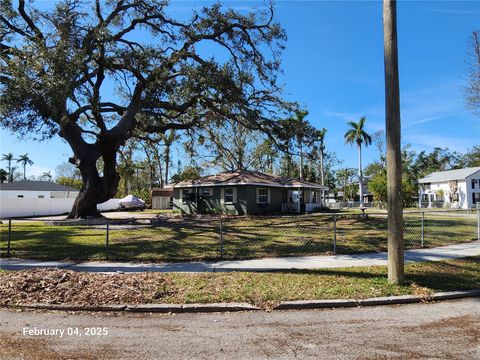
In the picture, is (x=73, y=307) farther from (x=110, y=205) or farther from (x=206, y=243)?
(x=110, y=205)

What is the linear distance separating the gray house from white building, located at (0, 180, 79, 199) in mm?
29959

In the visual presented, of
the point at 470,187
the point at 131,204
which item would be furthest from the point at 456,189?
the point at 131,204

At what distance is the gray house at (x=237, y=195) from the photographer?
29984mm

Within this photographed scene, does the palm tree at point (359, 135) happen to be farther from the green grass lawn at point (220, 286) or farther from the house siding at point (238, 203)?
the green grass lawn at point (220, 286)

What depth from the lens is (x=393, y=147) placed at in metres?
7.32

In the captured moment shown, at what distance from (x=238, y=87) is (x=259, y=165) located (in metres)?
30.6

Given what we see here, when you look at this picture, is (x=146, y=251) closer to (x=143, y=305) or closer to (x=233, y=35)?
(x=143, y=305)

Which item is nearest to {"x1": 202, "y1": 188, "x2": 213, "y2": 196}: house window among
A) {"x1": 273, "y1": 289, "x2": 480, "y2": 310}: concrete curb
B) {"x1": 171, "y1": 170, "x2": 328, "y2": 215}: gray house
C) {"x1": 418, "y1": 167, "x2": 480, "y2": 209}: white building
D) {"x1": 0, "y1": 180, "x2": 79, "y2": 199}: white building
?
{"x1": 171, "y1": 170, "x2": 328, "y2": 215}: gray house

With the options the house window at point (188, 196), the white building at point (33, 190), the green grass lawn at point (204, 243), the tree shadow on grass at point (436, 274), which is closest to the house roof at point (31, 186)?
the white building at point (33, 190)

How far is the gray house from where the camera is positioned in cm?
2998

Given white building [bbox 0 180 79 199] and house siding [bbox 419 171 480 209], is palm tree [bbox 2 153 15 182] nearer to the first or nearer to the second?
white building [bbox 0 180 79 199]

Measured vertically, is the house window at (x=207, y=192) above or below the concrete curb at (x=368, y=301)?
above

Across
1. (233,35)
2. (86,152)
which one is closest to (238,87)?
(233,35)

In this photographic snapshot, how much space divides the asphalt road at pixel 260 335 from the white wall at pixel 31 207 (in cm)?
3152
